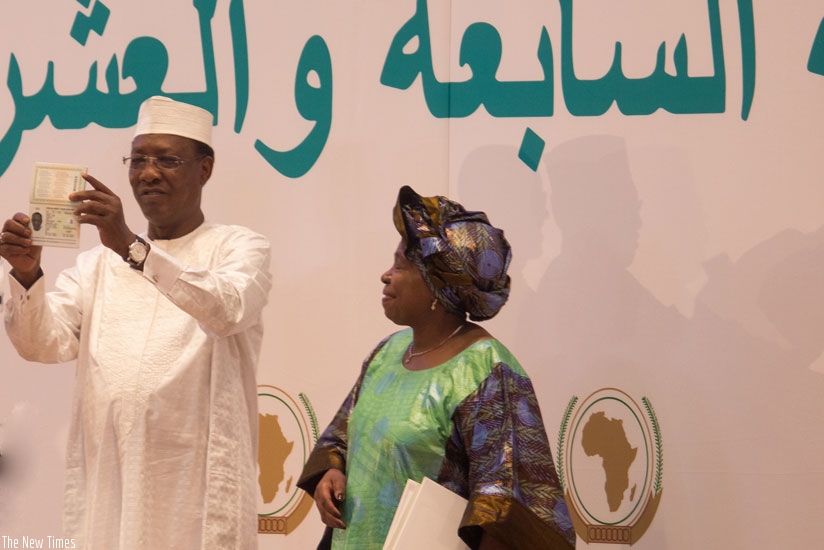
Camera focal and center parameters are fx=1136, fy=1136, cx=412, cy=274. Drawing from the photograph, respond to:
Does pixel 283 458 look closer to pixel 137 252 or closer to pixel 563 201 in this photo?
pixel 563 201

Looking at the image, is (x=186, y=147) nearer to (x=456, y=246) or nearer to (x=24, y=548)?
(x=456, y=246)

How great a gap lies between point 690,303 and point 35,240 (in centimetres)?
225

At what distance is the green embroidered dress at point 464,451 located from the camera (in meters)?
2.52

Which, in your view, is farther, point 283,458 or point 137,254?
point 283,458

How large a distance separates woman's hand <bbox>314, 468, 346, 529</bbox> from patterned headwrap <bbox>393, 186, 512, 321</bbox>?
511mm

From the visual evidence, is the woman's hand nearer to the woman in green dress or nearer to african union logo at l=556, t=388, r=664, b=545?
the woman in green dress

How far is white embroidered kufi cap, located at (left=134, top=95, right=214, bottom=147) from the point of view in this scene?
3383mm

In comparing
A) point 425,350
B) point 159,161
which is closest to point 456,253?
point 425,350

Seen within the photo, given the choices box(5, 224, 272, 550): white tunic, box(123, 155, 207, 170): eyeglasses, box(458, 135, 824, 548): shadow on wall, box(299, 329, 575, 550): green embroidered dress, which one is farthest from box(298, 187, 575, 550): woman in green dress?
box(458, 135, 824, 548): shadow on wall

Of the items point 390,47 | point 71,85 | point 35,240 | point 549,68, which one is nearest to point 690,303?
point 549,68

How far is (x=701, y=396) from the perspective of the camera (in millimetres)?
4004

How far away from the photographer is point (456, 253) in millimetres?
2785

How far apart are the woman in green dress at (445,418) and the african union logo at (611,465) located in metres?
1.27

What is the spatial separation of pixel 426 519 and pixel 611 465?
167 cm
